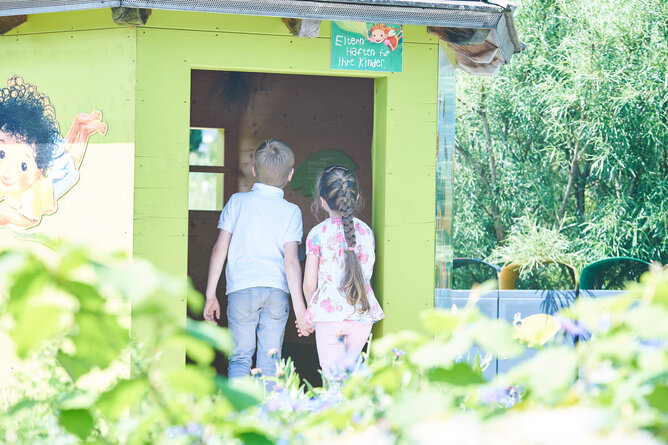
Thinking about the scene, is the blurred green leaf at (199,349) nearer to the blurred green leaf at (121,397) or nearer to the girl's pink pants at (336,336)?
the blurred green leaf at (121,397)

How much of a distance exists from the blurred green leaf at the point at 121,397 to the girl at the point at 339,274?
3376mm

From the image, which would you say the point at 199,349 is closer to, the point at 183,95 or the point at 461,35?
the point at 183,95

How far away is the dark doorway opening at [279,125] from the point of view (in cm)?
725

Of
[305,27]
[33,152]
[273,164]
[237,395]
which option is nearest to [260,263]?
[273,164]

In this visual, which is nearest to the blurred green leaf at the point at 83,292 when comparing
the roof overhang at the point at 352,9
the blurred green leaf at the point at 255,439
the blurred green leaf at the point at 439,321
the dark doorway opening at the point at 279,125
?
the blurred green leaf at the point at 255,439

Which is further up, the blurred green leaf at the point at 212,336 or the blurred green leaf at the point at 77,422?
the blurred green leaf at the point at 212,336

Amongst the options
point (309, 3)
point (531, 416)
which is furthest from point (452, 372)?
point (309, 3)

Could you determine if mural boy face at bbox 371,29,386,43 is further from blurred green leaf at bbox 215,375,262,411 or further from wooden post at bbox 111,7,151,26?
blurred green leaf at bbox 215,375,262,411

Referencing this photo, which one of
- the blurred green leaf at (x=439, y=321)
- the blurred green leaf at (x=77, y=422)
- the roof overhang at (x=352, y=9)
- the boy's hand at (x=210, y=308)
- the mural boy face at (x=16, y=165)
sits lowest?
the boy's hand at (x=210, y=308)

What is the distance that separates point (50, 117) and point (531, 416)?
4.43m

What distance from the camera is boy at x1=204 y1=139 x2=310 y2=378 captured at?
493 centimetres

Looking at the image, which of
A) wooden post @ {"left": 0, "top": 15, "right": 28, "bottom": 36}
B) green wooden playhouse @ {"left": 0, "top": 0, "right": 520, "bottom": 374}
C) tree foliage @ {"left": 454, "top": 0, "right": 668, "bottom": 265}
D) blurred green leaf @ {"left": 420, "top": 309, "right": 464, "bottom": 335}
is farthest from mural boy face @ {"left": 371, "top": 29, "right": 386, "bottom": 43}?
tree foliage @ {"left": 454, "top": 0, "right": 668, "bottom": 265}

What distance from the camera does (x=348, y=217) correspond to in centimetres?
482

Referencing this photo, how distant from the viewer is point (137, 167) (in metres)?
4.75
